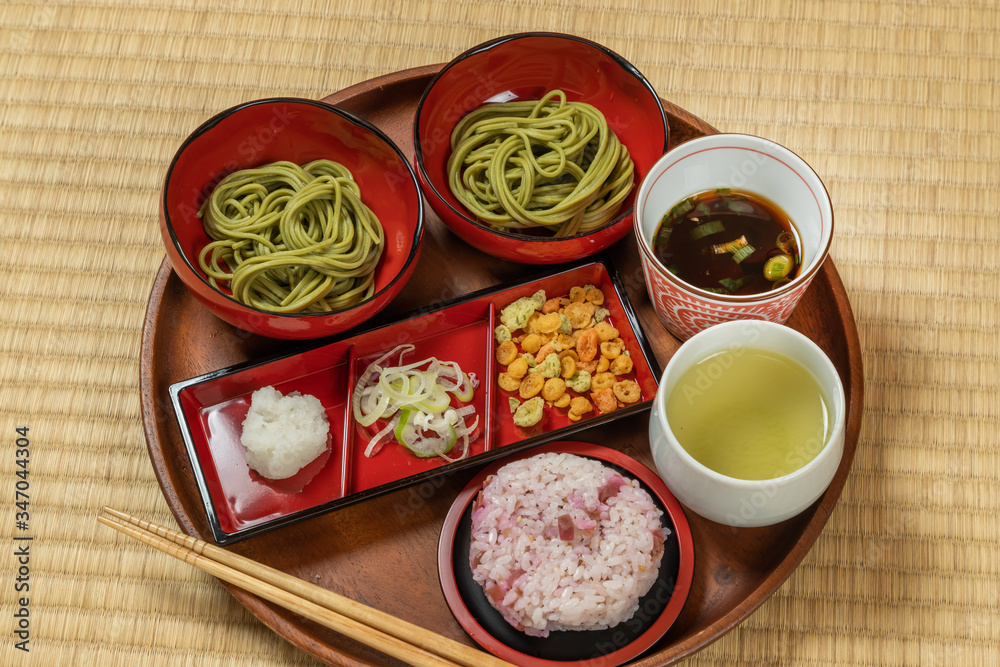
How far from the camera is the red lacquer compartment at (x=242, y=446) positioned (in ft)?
5.71

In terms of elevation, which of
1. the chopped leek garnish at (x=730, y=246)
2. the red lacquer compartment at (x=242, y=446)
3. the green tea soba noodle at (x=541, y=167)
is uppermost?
the green tea soba noodle at (x=541, y=167)

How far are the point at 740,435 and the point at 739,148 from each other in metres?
0.61

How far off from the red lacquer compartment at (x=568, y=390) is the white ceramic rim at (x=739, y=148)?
212mm

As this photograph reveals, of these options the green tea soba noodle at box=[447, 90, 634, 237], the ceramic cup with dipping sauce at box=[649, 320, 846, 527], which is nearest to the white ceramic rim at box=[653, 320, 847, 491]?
the ceramic cup with dipping sauce at box=[649, 320, 846, 527]

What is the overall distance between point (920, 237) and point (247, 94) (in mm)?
1888

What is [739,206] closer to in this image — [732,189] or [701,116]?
[732,189]

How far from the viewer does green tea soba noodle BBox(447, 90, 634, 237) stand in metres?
1.89

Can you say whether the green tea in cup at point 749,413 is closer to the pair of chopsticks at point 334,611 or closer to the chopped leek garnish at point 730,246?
the chopped leek garnish at point 730,246

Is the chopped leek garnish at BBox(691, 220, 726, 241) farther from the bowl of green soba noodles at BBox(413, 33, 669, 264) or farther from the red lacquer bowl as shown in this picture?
the red lacquer bowl

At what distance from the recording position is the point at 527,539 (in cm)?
166

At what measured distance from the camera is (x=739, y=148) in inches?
68.7

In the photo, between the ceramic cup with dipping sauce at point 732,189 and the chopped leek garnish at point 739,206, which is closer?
the ceramic cup with dipping sauce at point 732,189

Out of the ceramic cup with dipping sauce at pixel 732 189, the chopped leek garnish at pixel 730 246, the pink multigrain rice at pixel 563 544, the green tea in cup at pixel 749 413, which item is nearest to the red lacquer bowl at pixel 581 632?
the pink multigrain rice at pixel 563 544

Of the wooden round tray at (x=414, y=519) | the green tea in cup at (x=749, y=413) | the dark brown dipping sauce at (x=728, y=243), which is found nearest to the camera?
the green tea in cup at (x=749, y=413)
